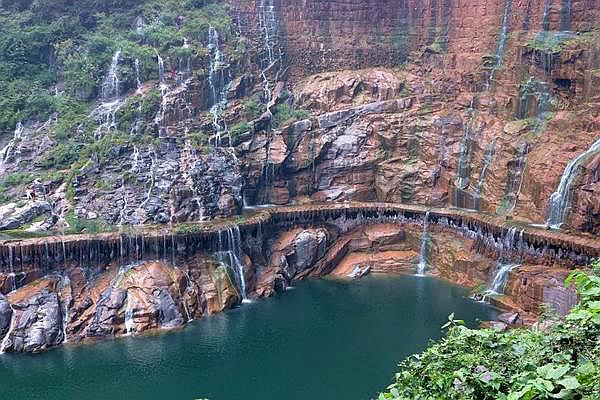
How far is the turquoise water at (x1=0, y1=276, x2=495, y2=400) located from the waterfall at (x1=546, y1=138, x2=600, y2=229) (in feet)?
21.6

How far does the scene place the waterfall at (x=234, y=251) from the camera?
123 ft

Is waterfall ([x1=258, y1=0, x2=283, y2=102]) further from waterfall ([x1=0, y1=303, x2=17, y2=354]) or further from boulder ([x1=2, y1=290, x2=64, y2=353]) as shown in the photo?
waterfall ([x1=0, y1=303, x2=17, y2=354])

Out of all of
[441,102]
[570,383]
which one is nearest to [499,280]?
[441,102]

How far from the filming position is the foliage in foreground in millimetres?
7574

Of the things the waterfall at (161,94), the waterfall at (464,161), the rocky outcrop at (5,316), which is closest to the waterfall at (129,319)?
the rocky outcrop at (5,316)

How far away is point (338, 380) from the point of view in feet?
88.4

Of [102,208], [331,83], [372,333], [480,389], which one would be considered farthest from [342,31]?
[480,389]

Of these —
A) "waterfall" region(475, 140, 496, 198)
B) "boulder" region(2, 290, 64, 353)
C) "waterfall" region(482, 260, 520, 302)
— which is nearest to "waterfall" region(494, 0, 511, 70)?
"waterfall" region(475, 140, 496, 198)

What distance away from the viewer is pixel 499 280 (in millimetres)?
35906

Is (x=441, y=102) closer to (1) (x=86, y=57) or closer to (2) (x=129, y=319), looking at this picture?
(1) (x=86, y=57)

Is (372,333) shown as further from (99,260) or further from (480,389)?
(480,389)

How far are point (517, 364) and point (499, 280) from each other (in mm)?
27878

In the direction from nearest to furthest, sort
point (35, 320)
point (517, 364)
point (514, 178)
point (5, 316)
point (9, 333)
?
point (517, 364) < point (9, 333) < point (5, 316) < point (35, 320) < point (514, 178)

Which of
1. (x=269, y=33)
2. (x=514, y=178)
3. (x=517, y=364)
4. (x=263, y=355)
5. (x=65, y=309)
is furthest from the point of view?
(x=269, y=33)
